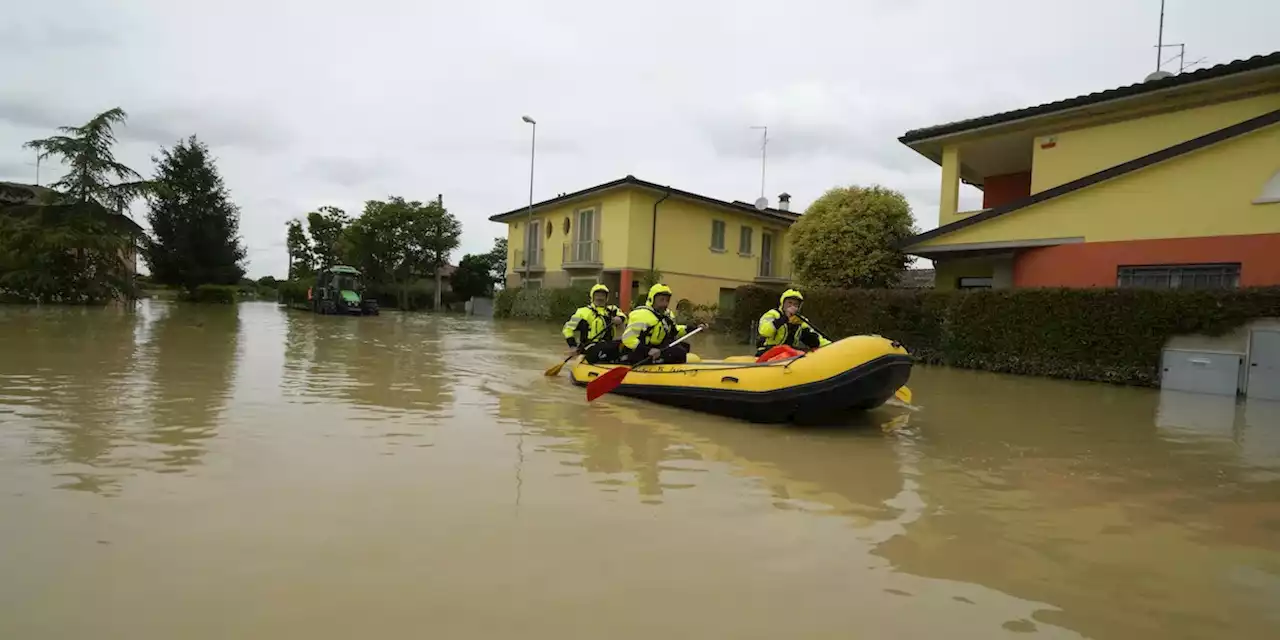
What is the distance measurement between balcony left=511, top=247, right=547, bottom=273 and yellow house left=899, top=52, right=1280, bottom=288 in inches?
786

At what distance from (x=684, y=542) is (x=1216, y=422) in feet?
25.7

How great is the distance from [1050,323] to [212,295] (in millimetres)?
38458

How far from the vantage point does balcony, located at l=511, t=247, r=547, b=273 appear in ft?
111

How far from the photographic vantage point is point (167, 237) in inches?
1543

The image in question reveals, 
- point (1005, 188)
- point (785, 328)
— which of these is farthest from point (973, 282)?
point (785, 328)

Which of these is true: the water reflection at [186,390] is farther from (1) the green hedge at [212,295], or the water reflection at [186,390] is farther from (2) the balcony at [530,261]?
(1) the green hedge at [212,295]

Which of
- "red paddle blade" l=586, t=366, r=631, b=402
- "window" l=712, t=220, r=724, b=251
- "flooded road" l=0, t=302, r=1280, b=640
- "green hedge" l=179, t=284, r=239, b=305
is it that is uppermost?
"window" l=712, t=220, r=724, b=251

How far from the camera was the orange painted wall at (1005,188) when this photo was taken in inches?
770

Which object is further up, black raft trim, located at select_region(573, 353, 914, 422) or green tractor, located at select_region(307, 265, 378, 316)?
green tractor, located at select_region(307, 265, 378, 316)

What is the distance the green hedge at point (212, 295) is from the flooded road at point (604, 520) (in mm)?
31869

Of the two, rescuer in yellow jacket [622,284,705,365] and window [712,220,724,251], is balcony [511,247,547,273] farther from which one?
rescuer in yellow jacket [622,284,705,365]

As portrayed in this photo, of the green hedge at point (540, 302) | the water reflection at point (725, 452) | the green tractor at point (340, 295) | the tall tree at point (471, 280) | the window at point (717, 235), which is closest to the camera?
the water reflection at point (725, 452)

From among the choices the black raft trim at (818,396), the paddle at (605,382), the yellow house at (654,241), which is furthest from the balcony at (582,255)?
the black raft trim at (818,396)

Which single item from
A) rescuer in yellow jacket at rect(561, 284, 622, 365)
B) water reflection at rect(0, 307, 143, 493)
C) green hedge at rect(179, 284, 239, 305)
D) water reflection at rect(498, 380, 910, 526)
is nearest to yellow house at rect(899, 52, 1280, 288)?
A: water reflection at rect(498, 380, 910, 526)
